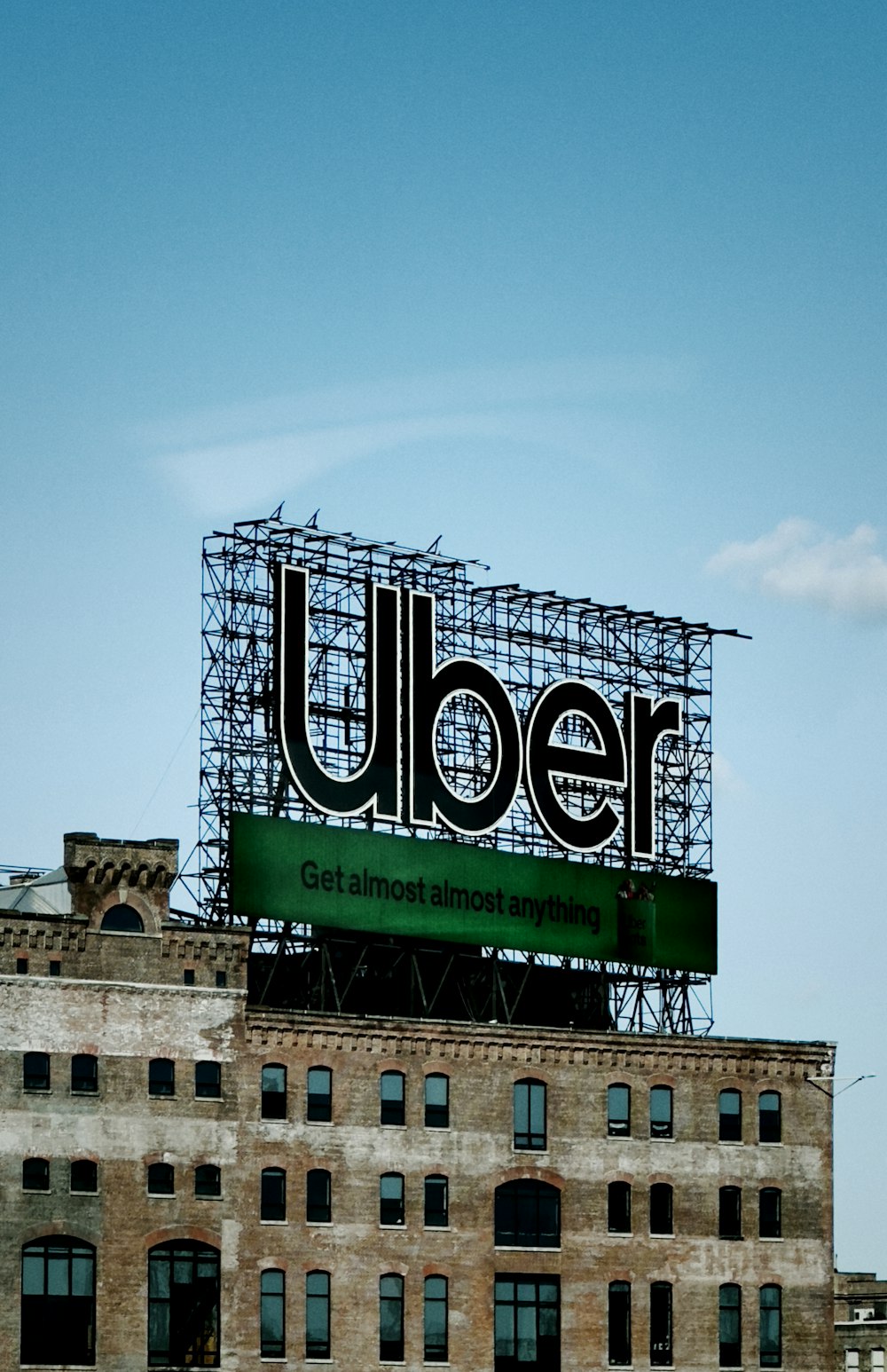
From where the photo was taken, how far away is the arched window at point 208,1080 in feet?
341

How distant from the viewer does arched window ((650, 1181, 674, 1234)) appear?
4390 inches

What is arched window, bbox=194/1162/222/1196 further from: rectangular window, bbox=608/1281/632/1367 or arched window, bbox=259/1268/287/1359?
rectangular window, bbox=608/1281/632/1367

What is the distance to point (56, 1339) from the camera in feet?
326

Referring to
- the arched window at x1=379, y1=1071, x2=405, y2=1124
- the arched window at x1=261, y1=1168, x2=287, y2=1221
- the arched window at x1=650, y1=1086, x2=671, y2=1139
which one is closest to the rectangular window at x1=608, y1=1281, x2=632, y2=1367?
the arched window at x1=650, y1=1086, x2=671, y2=1139

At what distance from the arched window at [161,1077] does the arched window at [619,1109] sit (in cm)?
1861

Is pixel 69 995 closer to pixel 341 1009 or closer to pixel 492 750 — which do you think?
pixel 341 1009

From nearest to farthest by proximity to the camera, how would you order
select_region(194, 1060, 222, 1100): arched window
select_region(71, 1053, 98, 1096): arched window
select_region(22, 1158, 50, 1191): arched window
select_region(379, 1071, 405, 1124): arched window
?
select_region(22, 1158, 50, 1191): arched window < select_region(71, 1053, 98, 1096): arched window < select_region(194, 1060, 222, 1100): arched window < select_region(379, 1071, 405, 1124): arched window

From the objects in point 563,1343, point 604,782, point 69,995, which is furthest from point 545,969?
point 69,995

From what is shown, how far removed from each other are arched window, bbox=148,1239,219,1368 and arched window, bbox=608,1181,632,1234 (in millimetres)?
16707

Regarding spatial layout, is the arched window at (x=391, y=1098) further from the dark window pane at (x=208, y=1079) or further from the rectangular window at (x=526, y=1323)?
the rectangular window at (x=526, y=1323)

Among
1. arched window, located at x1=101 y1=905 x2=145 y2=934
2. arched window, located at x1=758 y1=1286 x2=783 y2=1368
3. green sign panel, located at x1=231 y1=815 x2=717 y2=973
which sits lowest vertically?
arched window, located at x1=758 y1=1286 x2=783 y2=1368

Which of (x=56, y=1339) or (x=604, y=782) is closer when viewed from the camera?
(x=56, y=1339)

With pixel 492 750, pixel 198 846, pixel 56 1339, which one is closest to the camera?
pixel 56 1339

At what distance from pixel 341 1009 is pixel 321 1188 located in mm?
8714
